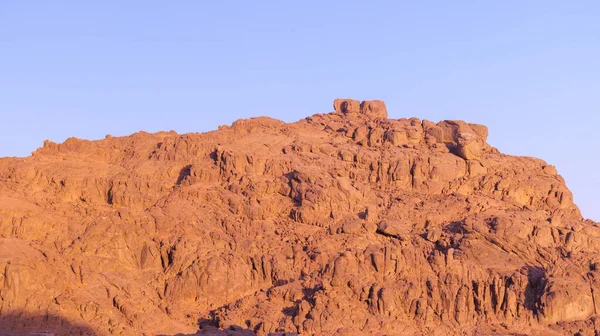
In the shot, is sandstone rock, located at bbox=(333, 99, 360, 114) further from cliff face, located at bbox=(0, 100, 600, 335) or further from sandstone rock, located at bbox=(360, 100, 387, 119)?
cliff face, located at bbox=(0, 100, 600, 335)

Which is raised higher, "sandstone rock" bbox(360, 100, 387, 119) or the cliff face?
"sandstone rock" bbox(360, 100, 387, 119)

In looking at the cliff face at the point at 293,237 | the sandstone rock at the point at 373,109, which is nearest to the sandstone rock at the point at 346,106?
the sandstone rock at the point at 373,109

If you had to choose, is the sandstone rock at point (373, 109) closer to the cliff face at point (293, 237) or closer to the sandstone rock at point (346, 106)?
the sandstone rock at point (346, 106)

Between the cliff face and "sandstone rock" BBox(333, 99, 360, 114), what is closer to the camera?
the cliff face

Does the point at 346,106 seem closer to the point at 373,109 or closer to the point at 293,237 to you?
the point at 373,109

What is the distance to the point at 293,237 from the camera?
51.1m

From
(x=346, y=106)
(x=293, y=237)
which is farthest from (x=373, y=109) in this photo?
(x=293, y=237)

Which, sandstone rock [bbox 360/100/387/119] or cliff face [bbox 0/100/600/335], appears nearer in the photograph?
cliff face [bbox 0/100/600/335]

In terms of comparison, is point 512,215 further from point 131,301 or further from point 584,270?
point 131,301

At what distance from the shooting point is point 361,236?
50938 millimetres

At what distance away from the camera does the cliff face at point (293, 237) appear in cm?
4578

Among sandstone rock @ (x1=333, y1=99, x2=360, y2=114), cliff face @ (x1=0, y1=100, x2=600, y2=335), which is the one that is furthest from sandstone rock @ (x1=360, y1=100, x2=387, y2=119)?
cliff face @ (x1=0, y1=100, x2=600, y2=335)

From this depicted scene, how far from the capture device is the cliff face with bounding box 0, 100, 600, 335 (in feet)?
150

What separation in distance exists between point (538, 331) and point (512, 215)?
7.41 meters
